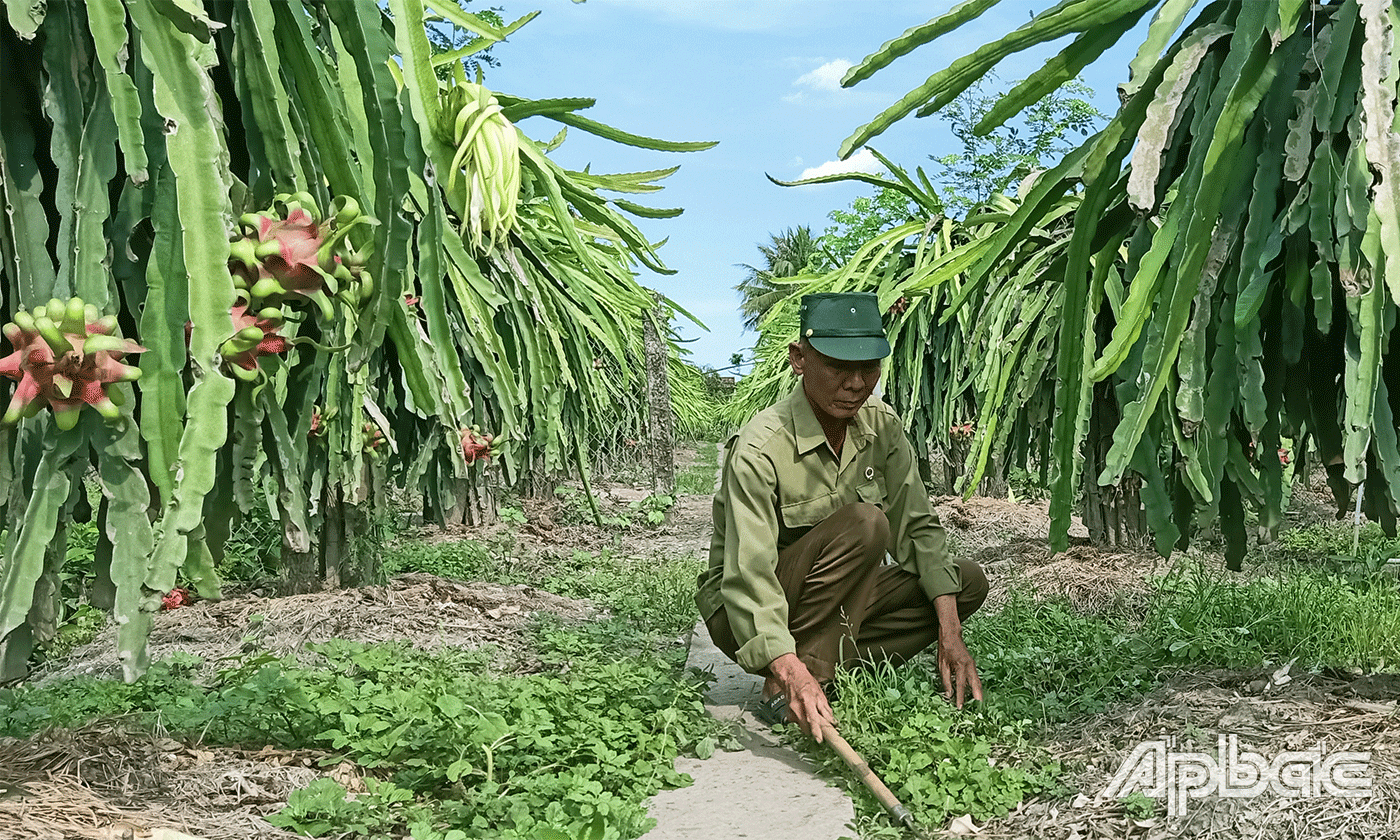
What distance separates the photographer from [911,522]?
3.69 meters

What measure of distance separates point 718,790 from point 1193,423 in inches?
60.3

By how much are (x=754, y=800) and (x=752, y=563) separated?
71cm

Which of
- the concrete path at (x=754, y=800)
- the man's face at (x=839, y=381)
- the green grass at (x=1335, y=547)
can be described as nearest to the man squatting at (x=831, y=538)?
the man's face at (x=839, y=381)

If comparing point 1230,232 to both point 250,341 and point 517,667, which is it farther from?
point 517,667

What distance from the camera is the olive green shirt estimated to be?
3254 millimetres

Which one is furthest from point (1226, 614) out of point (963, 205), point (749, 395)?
point (963, 205)

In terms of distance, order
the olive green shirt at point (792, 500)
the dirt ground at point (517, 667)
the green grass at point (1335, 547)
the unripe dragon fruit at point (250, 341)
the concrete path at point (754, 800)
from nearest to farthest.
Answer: the unripe dragon fruit at point (250, 341), the dirt ground at point (517, 667), the concrete path at point (754, 800), the olive green shirt at point (792, 500), the green grass at point (1335, 547)

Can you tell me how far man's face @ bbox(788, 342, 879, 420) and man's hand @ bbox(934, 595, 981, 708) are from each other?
0.69 m

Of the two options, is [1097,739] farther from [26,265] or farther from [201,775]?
[26,265]

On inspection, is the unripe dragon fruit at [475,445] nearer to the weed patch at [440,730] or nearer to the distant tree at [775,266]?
the weed patch at [440,730]

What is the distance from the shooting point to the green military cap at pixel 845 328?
10.8 ft

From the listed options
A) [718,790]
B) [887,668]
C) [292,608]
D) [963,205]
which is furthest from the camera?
[963,205]

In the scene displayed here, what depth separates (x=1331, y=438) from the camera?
10.4 ft

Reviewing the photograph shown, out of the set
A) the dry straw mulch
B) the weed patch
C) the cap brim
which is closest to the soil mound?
the weed patch
